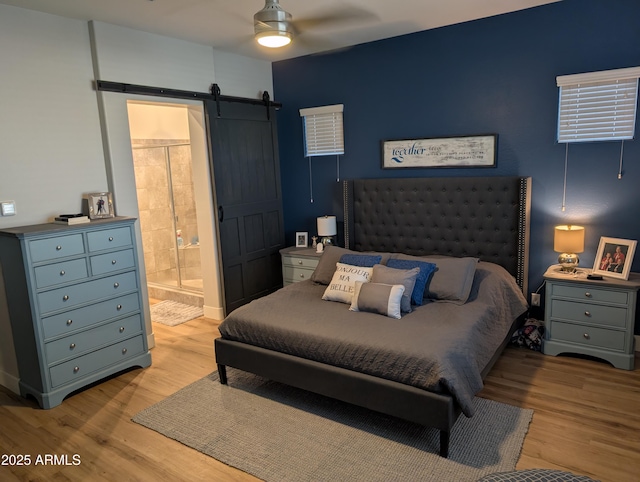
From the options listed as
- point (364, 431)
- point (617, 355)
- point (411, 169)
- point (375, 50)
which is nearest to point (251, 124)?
point (375, 50)

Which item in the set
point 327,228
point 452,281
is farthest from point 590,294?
point 327,228

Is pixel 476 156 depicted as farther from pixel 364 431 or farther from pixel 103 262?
pixel 103 262

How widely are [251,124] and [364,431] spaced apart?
3349mm

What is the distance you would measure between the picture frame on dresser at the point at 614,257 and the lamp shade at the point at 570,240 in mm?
163

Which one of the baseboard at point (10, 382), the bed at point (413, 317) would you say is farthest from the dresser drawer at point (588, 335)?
the baseboard at point (10, 382)

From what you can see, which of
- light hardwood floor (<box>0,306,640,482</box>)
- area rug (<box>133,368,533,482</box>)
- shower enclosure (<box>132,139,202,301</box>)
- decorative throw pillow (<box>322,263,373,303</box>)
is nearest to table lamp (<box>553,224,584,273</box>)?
light hardwood floor (<box>0,306,640,482</box>)

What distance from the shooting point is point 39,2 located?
306 centimetres

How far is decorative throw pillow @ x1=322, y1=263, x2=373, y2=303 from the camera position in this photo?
11.2 ft

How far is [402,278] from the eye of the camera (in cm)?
326

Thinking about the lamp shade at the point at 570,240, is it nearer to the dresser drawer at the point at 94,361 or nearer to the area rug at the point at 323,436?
the area rug at the point at 323,436

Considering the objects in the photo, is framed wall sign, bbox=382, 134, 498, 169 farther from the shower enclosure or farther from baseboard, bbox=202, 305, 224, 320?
the shower enclosure

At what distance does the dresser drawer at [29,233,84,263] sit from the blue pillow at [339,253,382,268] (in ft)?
6.52

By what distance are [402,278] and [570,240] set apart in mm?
1319

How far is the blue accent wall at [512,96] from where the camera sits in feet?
11.3
